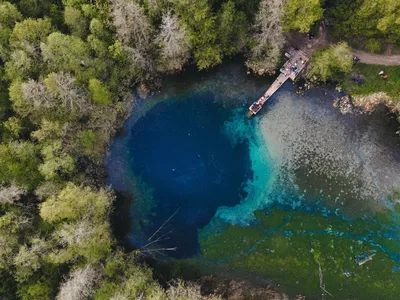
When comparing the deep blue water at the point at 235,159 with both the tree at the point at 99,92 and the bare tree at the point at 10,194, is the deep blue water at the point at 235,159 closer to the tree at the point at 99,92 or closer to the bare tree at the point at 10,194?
the tree at the point at 99,92

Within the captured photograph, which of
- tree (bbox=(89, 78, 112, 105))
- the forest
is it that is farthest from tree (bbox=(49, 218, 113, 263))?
tree (bbox=(89, 78, 112, 105))

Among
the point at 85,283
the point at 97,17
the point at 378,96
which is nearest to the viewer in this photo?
the point at 85,283

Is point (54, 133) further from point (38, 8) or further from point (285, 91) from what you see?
point (285, 91)

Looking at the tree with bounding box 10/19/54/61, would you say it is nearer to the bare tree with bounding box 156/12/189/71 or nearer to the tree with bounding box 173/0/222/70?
the bare tree with bounding box 156/12/189/71

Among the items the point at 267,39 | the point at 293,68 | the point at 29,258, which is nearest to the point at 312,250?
the point at 293,68

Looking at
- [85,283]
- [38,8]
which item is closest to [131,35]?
[38,8]

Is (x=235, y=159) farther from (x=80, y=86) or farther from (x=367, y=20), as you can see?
(x=367, y=20)
